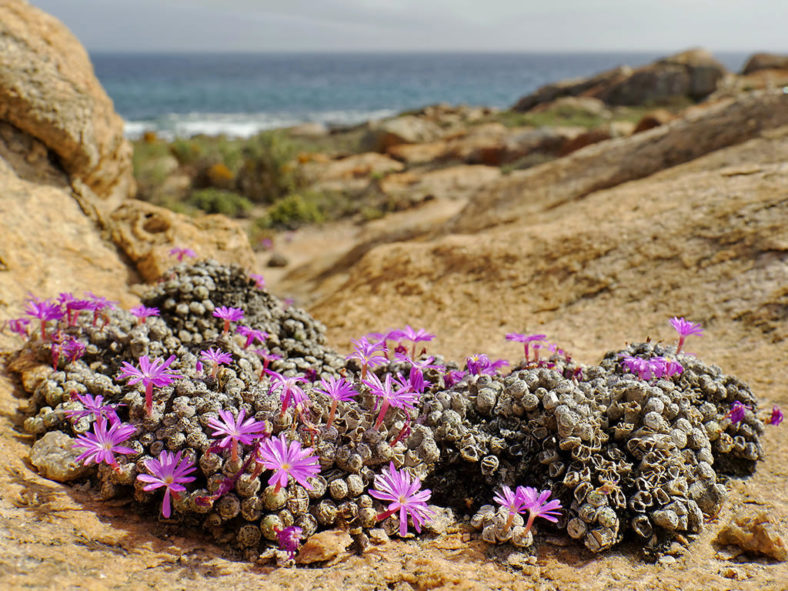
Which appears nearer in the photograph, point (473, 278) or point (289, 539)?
point (289, 539)

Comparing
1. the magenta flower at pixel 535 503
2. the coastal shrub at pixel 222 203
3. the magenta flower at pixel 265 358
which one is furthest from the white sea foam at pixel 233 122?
the magenta flower at pixel 535 503

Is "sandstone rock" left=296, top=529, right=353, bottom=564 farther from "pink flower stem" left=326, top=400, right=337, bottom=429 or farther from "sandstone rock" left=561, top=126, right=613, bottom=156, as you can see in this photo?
"sandstone rock" left=561, top=126, right=613, bottom=156

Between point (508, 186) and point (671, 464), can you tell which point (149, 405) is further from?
point (508, 186)

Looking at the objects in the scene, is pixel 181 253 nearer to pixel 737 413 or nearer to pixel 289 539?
pixel 289 539

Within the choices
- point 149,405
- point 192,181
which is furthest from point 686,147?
point 192,181

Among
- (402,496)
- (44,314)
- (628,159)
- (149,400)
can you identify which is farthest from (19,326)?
(628,159)

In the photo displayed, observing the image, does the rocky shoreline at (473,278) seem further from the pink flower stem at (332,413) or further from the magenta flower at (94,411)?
the pink flower stem at (332,413)
